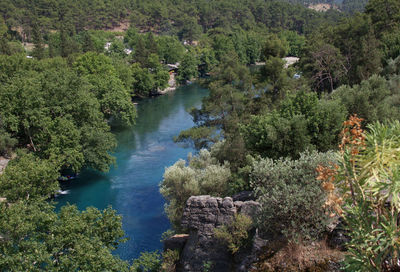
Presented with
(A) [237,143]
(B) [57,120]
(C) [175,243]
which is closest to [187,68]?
(B) [57,120]

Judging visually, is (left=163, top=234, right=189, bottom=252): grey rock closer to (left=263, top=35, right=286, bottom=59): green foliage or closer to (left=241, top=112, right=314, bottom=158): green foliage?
(left=241, top=112, right=314, bottom=158): green foliage

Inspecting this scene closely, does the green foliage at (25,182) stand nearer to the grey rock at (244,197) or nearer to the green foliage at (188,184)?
the green foliage at (188,184)

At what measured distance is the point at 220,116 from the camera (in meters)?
32.5

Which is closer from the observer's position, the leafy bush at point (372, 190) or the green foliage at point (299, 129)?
the leafy bush at point (372, 190)

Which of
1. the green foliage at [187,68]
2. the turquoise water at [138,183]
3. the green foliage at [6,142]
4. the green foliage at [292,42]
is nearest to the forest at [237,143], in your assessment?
the green foliage at [6,142]

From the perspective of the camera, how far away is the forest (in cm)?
690

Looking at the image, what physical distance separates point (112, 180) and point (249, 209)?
18.8 meters

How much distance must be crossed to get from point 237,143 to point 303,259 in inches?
500

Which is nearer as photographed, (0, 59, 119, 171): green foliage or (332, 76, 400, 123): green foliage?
(332, 76, 400, 123): green foliage

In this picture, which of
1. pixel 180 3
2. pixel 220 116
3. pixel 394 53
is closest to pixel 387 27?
pixel 394 53

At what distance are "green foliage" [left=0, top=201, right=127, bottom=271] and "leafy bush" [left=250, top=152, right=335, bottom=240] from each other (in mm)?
5714

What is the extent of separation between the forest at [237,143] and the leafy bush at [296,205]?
4cm

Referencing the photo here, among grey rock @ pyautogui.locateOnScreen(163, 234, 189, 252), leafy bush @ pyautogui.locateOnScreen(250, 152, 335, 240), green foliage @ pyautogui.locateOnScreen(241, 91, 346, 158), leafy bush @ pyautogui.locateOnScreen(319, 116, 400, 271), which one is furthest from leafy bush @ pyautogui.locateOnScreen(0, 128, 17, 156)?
leafy bush @ pyautogui.locateOnScreen(319, 116, 400, 271)

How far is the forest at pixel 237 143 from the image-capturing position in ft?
22.6
